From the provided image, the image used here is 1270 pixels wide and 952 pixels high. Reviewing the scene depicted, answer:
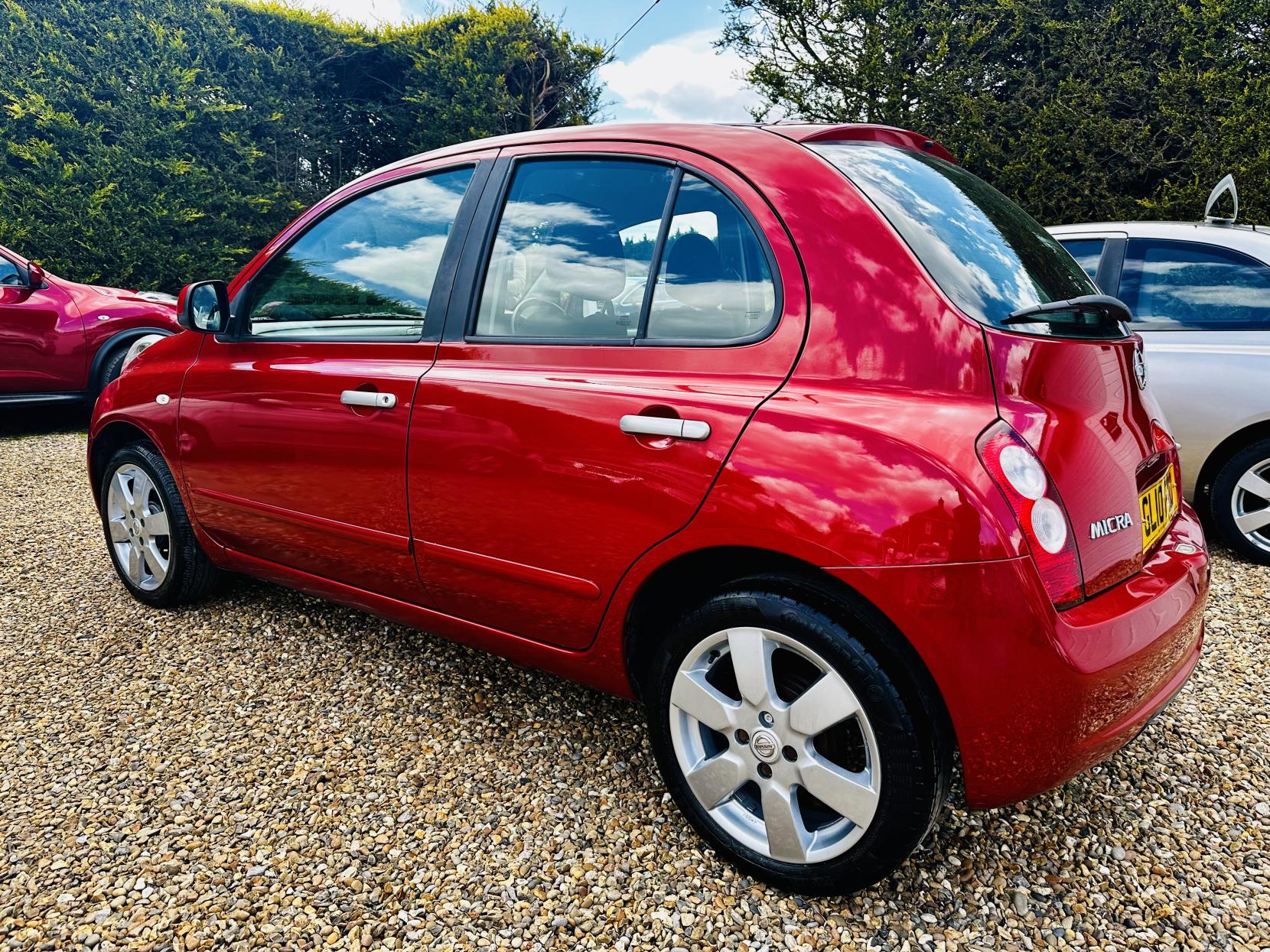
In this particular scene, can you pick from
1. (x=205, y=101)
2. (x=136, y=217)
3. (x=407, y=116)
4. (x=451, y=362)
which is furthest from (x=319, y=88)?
(x=451, y=362)

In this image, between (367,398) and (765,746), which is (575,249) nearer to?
(367,398)

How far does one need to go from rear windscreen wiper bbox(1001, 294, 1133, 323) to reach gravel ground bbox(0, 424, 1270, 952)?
1.25m

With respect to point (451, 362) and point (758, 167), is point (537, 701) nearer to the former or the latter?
point (451, 362)

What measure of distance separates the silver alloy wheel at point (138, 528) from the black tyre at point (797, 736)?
7.80ft

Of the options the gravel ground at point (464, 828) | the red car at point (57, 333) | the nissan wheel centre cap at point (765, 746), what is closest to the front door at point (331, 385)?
the gravel ground at point (464, 828)

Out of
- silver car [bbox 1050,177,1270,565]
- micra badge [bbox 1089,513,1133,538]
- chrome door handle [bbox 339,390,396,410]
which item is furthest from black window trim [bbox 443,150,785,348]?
silver car [bbox 1050,177,1270,565]

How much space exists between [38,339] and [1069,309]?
8.08 m

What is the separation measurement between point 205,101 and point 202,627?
9554 millimetres

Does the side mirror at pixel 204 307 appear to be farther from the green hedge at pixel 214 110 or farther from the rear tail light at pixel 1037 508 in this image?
the green hedge at pixel 214 110

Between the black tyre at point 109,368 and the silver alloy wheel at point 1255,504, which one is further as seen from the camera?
the black tyre at point 109,368

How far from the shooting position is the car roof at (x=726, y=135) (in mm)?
1996

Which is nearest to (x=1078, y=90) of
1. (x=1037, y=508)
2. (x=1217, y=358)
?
(x=1217, y=358)

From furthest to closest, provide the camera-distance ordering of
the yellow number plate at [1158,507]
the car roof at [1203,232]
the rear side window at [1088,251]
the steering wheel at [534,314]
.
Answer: the rear side window at [1088,251] < the car roof at [1203,232] < the steering wheel at [534,314] < the yellow number plate at [1158,507]

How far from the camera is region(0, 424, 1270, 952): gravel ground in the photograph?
177 cm
